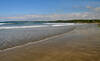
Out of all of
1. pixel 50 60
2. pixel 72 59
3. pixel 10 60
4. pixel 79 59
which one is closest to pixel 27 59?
pixel 10 60

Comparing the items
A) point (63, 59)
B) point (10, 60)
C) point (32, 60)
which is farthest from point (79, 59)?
point (10, 60)

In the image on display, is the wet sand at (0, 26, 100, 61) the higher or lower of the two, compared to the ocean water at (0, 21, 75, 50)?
higher

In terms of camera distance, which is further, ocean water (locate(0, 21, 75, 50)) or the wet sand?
ocean water (locate(0, 21, 75, 50))

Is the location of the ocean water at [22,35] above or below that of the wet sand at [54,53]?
below

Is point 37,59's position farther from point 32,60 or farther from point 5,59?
point 5,59

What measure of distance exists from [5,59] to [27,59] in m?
0.93

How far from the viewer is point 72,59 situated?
14.3 ft

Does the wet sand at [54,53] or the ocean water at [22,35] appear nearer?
the wet sand at [54,53]

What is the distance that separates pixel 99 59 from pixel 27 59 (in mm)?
2872

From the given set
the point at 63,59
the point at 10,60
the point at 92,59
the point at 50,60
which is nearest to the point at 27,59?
the point at 10,60

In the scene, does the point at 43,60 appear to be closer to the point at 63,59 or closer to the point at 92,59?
the point at 63,59

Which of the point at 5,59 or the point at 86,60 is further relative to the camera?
the point at 5,59

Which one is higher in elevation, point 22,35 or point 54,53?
point 54,53

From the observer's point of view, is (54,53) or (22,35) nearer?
(54,53)
